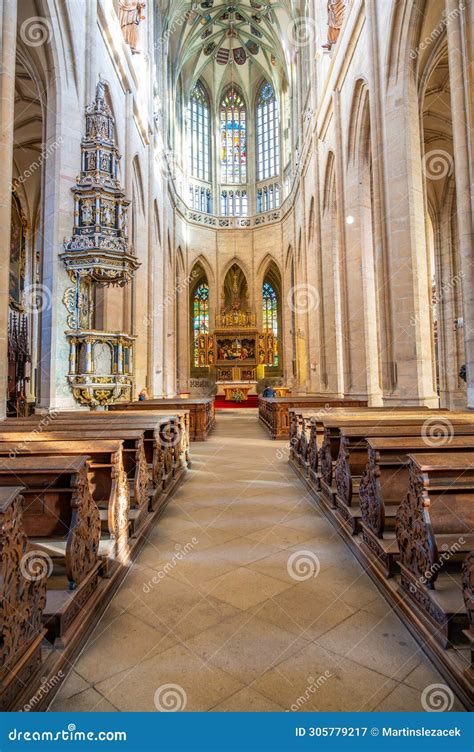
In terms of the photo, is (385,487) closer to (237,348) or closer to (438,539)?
(438,539)

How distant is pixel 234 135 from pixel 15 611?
3334cm

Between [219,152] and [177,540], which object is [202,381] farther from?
[177,540]

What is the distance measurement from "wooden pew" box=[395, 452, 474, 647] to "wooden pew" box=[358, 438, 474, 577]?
33 cm

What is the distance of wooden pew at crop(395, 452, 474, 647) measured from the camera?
2.24 meters

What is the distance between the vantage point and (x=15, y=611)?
1825mm

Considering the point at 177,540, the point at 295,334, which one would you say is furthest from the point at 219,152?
the point at 177,540

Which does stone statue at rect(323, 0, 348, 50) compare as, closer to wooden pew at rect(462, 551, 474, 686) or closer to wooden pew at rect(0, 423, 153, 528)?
wooden pew at rect(0, 423, 153, 528)

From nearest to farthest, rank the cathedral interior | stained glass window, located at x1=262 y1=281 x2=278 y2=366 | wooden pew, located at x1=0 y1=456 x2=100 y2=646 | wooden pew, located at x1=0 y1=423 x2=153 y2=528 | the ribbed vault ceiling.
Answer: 1. the cathedral interior
2. wooden pew, located at x1=0 y1=456 x2=100 y2=646
3. wooden pew, located at x1=0 y1=423 x2=153 y2=528
4. the ribbed vault ceiling
5. stained glass window, located at x1=262 y1=281 x2=278 y2=366

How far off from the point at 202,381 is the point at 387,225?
1899cm

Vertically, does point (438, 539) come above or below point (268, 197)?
below

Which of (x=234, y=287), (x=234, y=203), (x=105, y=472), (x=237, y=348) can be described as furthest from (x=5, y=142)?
(x=234, y=203)

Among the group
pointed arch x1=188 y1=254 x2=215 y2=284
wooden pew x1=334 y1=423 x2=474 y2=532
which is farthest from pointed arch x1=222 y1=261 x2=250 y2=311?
wooden pew x1=334 y1=423 x2=474 y2=532

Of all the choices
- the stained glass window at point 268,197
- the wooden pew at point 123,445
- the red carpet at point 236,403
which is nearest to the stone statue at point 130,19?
the wooden pew at point 123,445

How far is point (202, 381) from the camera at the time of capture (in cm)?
2716
